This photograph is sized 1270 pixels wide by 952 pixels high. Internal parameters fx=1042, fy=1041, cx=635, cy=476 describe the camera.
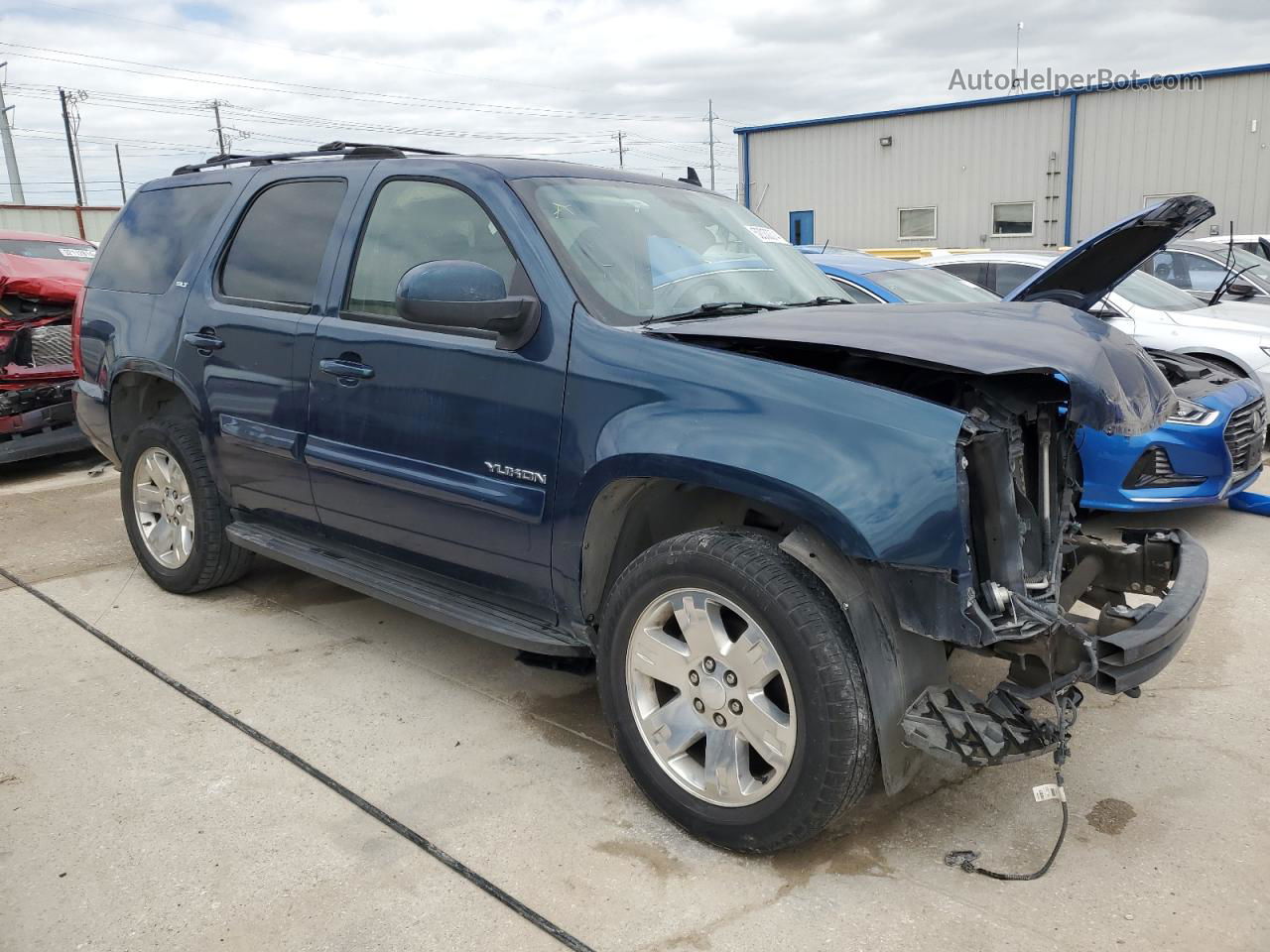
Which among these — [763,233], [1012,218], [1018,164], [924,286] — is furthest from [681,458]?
[1012,218]

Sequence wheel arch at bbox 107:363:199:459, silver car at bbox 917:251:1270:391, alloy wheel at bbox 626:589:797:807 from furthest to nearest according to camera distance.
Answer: silver car at bbox 917:251:1270:391 < wheel arch at bbox 107:363:199:459 < alloy wheel at bbox 626:589:797:807

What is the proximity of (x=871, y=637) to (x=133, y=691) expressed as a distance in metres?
2.83

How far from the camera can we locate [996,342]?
2.67m

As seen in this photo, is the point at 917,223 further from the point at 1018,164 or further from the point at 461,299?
the point at 461,299

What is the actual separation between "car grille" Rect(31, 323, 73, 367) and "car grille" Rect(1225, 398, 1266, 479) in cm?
774

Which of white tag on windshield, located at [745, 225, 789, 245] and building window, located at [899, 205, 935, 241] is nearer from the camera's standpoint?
white tag on windshield, located at [745, 225, 789, 245]

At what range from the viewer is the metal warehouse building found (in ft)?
60.9

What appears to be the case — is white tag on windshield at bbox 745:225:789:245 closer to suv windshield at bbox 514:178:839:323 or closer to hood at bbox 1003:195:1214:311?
suv windshield at bbox 514:178:839:323

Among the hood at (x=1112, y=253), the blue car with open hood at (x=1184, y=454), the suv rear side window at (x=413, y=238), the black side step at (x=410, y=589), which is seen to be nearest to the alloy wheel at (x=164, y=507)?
A: the black side step at (x=410, y=589)

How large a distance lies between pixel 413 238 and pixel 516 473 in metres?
1.03

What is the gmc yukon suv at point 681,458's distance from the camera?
254 cm

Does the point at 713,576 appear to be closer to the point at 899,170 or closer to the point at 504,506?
the point at 504,506

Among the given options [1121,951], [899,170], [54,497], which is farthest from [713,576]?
[899,170]

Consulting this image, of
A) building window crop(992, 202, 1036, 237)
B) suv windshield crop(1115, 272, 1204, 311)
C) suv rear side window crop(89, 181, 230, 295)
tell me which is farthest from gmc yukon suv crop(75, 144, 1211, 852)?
building window crop(992, 202, 1036, 237)
